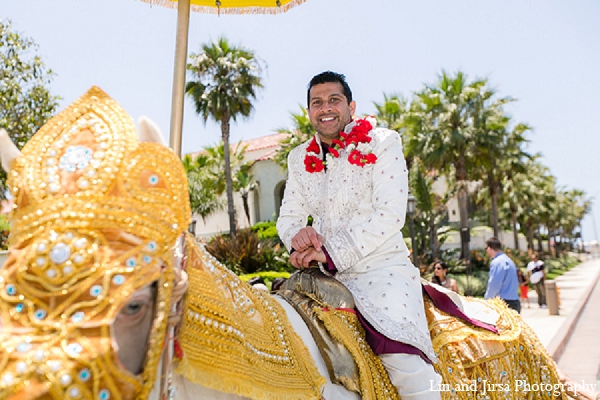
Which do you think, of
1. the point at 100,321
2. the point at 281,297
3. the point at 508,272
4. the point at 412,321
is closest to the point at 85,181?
the point at 100,321

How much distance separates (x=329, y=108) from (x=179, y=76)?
84 centimetres

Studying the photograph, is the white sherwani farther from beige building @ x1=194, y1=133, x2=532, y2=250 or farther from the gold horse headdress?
beige building @ x1=194, y1=133, x2=532, y2=250

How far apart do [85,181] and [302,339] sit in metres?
1.26

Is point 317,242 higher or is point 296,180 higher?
point 296,180

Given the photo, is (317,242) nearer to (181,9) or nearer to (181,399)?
(181,399)

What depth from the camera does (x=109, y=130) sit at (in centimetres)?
143

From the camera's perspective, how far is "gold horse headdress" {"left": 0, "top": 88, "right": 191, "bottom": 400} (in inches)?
44.5

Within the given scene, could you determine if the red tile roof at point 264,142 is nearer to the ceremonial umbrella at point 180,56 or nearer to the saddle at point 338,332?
the ceremonial umbrella at point 180,56

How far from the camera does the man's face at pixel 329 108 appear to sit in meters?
2.98

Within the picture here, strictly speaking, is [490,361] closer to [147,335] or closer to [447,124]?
[147,335]

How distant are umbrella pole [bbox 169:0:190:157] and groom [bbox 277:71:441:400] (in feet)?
2.46

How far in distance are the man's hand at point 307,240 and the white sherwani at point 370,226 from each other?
0.07 metres

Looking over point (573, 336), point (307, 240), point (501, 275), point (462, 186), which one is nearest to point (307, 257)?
point (307, 240)

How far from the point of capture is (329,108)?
2.97 meters
